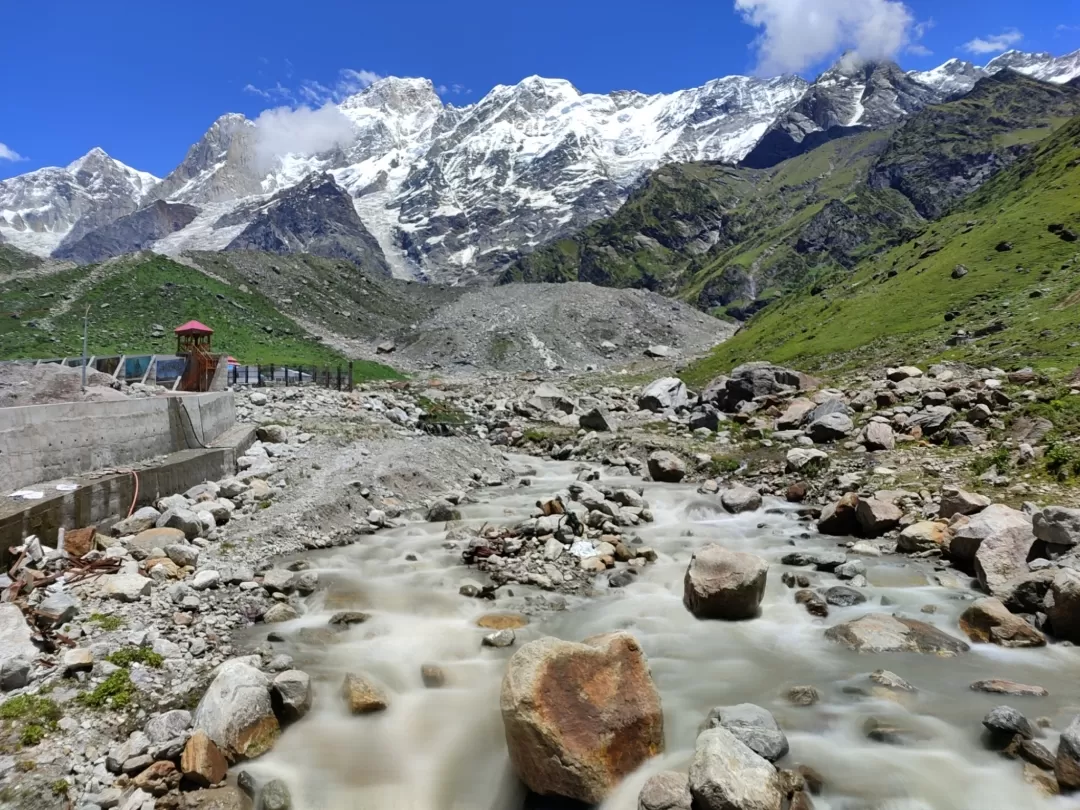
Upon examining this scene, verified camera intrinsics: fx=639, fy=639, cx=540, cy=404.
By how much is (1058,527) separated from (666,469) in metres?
14.7

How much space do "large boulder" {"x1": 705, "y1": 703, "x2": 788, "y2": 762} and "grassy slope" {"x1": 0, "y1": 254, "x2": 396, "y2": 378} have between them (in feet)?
184

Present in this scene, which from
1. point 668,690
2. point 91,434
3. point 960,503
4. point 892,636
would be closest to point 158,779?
point 668,690

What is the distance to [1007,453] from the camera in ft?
67.2

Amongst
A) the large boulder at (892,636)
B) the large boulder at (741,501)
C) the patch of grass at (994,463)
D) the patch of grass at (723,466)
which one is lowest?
the large boulder at (892,636)

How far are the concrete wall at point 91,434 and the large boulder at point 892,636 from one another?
62.3ft

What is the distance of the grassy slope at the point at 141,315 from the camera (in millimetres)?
59312

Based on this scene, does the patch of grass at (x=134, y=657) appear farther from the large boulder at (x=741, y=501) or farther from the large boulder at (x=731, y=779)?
the large boulder at (x=741, y=501)

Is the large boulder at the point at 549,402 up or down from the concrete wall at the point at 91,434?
up

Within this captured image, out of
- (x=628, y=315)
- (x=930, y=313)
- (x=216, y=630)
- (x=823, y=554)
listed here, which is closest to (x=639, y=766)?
(x=216, y=630)

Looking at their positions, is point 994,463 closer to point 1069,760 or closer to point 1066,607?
point 1066,607

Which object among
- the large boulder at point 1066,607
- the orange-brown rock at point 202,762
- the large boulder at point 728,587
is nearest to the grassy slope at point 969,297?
the large boulder at point 1066,607

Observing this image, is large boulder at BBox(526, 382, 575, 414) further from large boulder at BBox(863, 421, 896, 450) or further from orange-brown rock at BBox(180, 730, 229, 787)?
orange-brown rock at BBox(180, 730, 229, 787)

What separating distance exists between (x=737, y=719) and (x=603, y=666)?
223cm

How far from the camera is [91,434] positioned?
18.2 m
